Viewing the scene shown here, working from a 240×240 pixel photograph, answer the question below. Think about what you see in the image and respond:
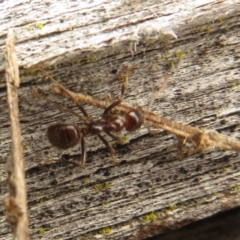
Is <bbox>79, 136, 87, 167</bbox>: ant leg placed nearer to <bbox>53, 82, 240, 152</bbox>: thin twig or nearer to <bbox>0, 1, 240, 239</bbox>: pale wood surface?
<bbox>0, 1, 240, 239</bbox>: pale wood surface

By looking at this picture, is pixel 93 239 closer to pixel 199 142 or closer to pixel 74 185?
pixel 74 185

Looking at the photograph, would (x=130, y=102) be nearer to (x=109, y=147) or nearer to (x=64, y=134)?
(x=109, y=147)

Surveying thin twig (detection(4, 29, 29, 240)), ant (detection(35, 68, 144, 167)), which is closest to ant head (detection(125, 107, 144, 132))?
ant (detection(35, 68, 144, 167))

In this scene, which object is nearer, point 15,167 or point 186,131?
point 15,167

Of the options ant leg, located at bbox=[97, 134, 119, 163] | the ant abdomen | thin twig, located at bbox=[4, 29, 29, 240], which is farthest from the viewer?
ant leg, located at bbox=[97, 134, 119, 163]

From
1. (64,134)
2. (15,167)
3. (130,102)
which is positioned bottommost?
(15,167)

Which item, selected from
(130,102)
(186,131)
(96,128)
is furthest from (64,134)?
(186,131)
